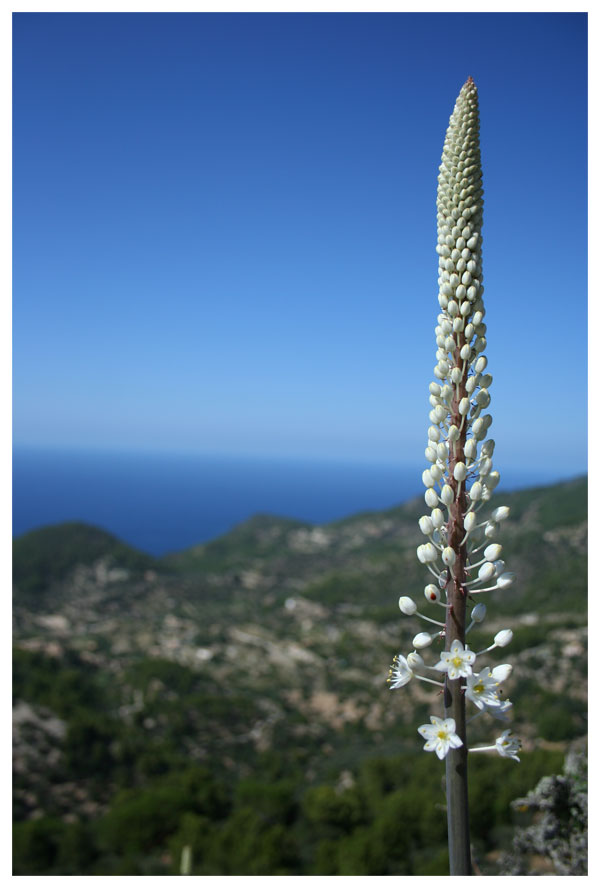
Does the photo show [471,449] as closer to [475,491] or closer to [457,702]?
[475,491]

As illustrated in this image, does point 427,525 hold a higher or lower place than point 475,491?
lower

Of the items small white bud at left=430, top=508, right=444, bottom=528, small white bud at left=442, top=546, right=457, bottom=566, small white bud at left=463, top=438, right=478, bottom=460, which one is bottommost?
small white bud at left=442, top=546, right=457, bottom=566

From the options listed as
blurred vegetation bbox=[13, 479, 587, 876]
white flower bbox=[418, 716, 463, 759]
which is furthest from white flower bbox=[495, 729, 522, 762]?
blurred vegetation bbox=[13, 479, 587, 876]

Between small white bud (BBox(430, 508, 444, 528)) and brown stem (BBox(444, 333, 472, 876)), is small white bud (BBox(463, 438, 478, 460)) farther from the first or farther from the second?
small white bud (BBox(430, 508, 444, 528))

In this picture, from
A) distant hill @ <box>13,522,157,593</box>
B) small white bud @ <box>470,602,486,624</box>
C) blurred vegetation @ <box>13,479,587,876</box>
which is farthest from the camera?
distant hill @ <box>13,522,157,593</box>

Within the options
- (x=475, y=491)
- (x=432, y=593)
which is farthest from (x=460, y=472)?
(x=432, y=593)

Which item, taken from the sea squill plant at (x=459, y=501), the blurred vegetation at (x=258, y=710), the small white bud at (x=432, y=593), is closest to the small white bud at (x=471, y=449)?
the sea squill plant at (x=459, y=501)
